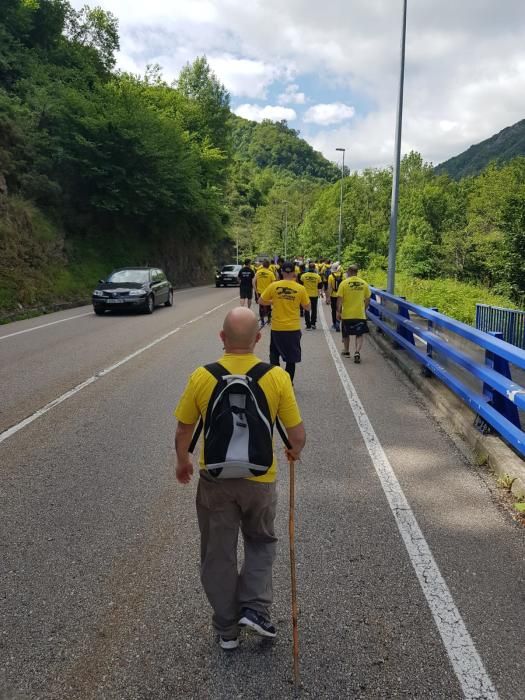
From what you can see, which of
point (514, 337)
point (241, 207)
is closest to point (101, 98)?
point (514, 337)

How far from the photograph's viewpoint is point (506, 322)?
36.0 ft

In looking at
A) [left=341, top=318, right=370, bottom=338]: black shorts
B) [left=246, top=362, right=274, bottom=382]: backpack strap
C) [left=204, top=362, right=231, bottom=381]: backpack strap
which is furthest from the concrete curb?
[left=204, top=362, right=231, bottom=381]: backpack strap

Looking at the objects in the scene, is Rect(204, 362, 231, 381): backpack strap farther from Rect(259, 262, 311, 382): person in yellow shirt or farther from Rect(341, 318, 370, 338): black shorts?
Rect(341, 318, 370, 338): black shorts

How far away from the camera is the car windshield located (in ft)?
63.8

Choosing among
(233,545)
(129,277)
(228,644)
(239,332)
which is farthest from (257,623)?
(129,277)

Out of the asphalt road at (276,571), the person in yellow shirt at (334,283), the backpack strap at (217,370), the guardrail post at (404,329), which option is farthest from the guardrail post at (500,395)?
the person in yellow shirt at (334,283)

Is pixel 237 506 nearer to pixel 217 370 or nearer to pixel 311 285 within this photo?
pixel 217 370

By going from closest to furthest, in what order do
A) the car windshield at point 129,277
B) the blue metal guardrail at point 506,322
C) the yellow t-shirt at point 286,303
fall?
1. the yellow t-shirt at point 286,303
2. the blue metal guardrail at point 506,322
3. the car windshield at point 129,277

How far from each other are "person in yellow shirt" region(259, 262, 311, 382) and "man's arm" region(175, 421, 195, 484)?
16.4ft

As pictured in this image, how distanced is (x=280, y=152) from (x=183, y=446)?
169 metres

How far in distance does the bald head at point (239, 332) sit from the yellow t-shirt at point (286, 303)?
16.5 ft

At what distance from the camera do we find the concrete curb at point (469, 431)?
191 inches

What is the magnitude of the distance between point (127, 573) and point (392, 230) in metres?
13.7

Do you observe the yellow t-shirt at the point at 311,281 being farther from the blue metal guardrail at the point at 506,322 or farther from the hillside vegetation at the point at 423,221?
the hillside vegetation at the point at 423,221
